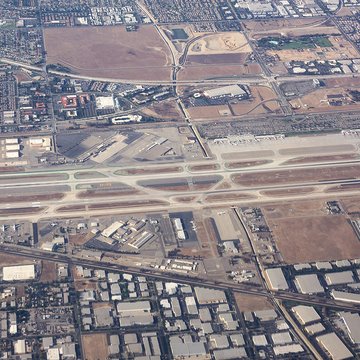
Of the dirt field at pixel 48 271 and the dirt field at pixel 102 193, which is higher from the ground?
the dirt field at pixel 102 193

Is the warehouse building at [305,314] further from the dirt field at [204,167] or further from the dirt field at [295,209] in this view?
the dirt field at [204,167]

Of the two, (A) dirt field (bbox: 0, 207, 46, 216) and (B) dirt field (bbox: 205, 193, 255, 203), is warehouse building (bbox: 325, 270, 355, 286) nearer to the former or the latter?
(B) dirt field (bbox: 205, 193, 255, 203)

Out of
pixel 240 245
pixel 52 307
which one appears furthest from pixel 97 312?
pixel 240 245

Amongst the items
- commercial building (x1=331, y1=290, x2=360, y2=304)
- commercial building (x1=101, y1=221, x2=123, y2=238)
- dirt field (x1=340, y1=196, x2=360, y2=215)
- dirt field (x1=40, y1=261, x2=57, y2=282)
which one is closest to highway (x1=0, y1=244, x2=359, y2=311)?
commercial building (x1=331, y1=290, x2=360, y2=304)

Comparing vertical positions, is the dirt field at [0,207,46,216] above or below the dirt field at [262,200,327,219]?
above

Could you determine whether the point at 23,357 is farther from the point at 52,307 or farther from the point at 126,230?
the point at 126,230

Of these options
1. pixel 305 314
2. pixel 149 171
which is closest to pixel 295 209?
pixel 305 314

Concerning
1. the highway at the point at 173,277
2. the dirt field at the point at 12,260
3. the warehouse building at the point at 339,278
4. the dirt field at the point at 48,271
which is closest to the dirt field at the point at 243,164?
the highway at the point at 173,277
